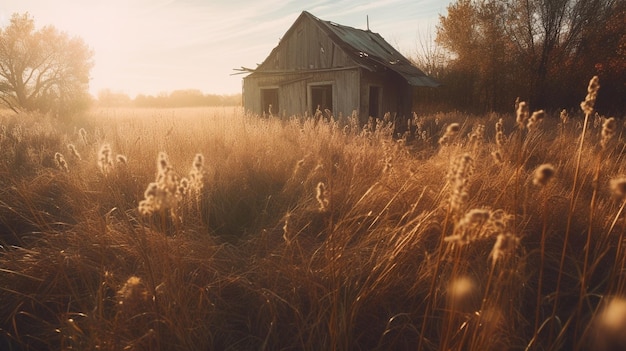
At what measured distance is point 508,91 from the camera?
58.6 ft

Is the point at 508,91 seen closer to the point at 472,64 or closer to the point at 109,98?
the point at 472,64

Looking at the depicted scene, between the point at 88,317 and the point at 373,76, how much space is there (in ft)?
36.7

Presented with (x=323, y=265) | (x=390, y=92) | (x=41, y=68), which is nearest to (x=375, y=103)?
(x=390, y=92)

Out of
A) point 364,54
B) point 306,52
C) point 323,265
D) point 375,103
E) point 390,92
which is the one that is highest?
point 306,52

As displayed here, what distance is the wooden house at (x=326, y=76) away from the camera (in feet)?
35.7

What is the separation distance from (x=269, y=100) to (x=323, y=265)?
1233 cm

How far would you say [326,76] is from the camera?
11.4 m

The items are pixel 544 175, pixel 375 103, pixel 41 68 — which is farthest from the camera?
pixel 41 68

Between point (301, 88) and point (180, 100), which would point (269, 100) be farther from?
point (180, 100)

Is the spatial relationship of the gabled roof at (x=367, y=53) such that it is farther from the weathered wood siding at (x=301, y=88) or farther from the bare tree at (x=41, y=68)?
the bare tree at (x=41, y=68)

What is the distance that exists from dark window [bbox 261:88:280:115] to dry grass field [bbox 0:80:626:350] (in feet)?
32.1

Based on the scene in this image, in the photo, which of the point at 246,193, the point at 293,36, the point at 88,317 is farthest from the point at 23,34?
the point at 88,317

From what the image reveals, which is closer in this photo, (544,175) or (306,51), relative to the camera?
(544,175)

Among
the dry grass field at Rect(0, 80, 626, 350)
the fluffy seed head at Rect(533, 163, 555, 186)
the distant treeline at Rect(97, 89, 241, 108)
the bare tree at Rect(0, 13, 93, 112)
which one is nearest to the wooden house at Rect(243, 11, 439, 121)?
the dry grass field at Rect(0, 80, 626, 350)
